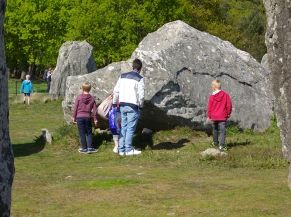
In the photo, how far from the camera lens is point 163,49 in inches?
615

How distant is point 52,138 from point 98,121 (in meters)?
1.15

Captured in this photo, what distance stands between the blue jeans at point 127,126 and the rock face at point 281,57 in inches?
299

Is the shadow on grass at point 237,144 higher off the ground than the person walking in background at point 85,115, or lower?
lower

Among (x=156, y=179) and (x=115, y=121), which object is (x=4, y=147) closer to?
(x=156, y=179)

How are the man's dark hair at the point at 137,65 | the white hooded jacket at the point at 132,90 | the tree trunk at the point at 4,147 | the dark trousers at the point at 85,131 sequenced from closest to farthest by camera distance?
1. the tree trunk at the point at 4,147
2. the white hooded jacket at the point at 132,90
3. the man's dark hair at the point at 137,65
4. the dark trousers at the point at 85,131

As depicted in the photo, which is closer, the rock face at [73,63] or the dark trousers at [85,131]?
the dark trousers at [85,131]

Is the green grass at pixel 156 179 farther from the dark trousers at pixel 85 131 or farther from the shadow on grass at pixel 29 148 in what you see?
the dark trousers at pixel 85 131

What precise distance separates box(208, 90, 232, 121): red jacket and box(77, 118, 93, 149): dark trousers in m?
2.56

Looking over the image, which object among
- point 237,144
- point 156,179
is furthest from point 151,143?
point 156,179

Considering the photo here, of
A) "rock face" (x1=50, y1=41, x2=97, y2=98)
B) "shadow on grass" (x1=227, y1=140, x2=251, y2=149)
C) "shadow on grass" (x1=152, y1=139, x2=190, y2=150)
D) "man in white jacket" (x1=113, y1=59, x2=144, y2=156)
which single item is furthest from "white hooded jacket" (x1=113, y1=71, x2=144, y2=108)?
"rock face" (x1=50, y1=41, x2=97, y2=98)

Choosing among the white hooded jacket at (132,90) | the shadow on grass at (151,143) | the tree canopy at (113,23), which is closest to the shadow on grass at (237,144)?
the shadow on grass at (151,143)

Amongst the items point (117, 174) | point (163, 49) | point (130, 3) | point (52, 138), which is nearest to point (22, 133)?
point (52, 138)

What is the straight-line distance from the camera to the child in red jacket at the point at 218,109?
571 inches

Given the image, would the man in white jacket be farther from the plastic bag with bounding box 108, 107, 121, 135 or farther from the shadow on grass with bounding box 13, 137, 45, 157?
the shadow on grass with bounding box 13, 137, 45, 157
